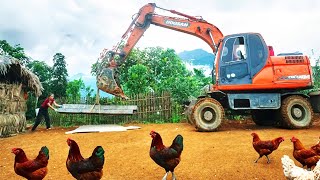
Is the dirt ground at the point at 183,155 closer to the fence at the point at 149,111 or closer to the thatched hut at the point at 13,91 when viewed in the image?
the thatched hut at the point at 13,91

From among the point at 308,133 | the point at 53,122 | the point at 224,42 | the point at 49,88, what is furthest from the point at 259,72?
the point at 49,88

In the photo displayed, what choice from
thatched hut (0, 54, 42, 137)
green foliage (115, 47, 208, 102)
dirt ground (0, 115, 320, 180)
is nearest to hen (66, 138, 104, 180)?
dirt ground (0, 115, 320, 180)

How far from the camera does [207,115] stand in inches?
402

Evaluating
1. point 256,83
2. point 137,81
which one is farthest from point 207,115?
point 137,81

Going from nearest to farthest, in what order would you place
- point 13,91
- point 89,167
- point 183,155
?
1. point 89,167
2. point 183,155
3. point 13,91

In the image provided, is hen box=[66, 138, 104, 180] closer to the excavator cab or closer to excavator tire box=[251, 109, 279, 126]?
the excavator cab

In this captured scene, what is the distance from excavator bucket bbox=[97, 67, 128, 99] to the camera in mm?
11945

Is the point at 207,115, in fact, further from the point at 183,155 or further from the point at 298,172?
the point at 298,172

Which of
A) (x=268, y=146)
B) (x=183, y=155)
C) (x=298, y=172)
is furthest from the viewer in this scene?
(x=183, y=155)

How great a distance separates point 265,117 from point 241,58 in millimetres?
3001

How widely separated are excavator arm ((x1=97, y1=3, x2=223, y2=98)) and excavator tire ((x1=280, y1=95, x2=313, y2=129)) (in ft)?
11.2

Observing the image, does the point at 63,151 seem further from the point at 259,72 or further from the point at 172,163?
the point at 259,72

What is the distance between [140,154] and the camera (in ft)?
23.7

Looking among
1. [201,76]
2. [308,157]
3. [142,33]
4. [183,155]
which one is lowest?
[183,155]
